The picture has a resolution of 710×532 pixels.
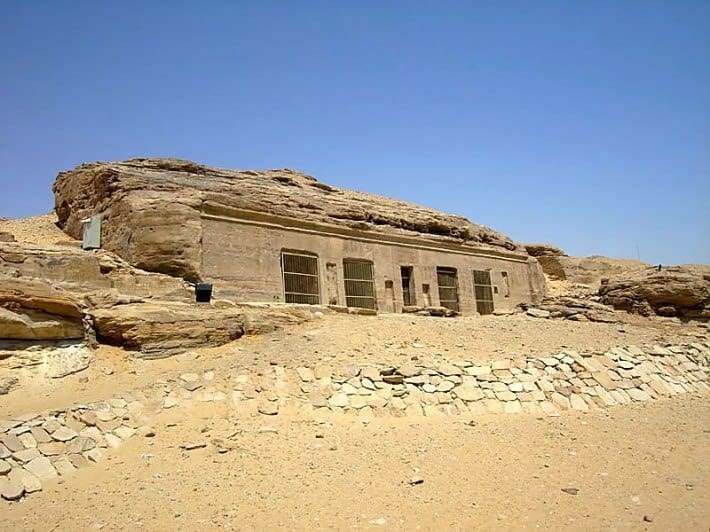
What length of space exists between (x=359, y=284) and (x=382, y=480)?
10049mm

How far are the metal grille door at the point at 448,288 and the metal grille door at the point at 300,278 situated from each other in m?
5.10

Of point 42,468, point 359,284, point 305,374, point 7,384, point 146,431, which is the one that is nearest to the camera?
point 42,468

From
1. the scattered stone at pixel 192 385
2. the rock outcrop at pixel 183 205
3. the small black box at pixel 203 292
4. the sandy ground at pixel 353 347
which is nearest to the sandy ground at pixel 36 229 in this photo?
the rock outcrop at pixel 183 205

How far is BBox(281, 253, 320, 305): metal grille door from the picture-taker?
47.9ft

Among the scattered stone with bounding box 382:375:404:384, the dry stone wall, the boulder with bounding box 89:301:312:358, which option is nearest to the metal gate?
the dry stone wall

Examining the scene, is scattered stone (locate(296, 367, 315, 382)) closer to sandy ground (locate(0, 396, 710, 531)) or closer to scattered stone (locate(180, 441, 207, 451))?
sandy ground (locate(0, 396, 710, 531))

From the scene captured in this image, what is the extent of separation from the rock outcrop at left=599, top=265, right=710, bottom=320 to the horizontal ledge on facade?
469 cm

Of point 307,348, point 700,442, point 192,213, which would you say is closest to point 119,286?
point 192,213

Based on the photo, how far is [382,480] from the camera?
658 cm

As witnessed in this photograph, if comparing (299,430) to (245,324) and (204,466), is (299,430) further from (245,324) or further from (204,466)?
(245,324)

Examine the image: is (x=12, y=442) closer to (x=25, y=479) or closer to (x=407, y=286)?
(x=25, y=479)

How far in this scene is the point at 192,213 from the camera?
12.8 m

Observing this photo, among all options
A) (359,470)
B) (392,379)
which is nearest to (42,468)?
(359,470)

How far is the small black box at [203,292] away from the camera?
11.7 meters
